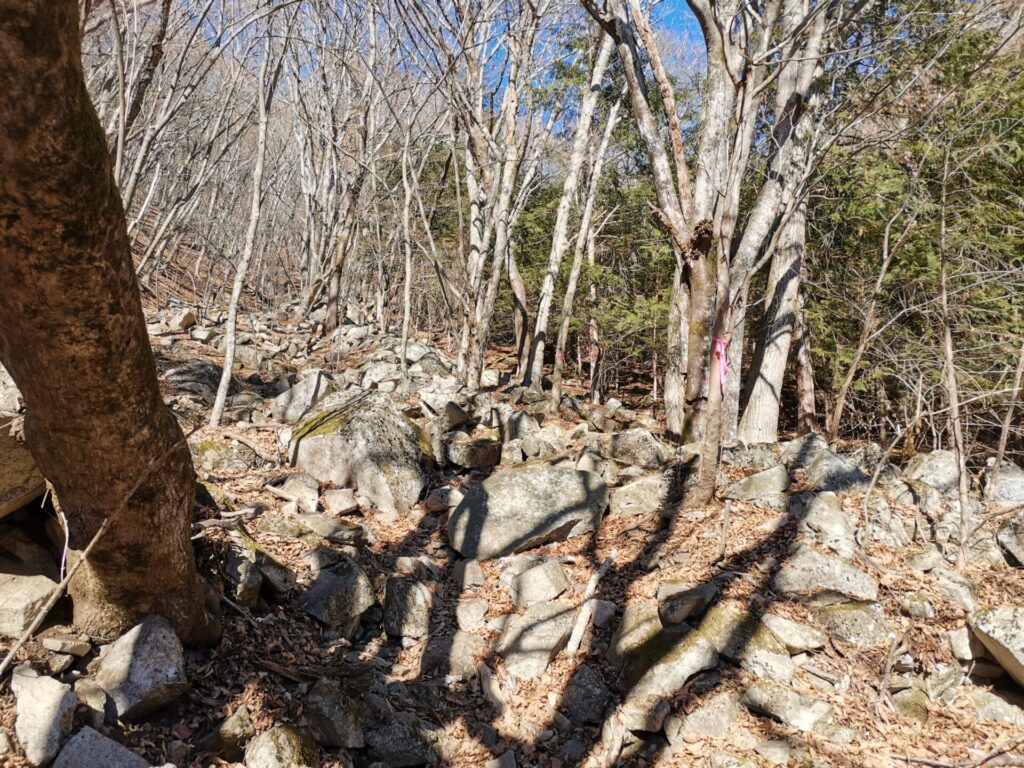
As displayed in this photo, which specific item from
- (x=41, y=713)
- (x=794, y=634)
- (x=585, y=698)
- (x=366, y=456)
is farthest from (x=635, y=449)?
(x=41, y=713)

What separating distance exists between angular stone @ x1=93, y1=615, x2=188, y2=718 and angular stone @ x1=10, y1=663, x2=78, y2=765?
0.73ft

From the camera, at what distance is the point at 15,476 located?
295cm

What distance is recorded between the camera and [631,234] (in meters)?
13.7

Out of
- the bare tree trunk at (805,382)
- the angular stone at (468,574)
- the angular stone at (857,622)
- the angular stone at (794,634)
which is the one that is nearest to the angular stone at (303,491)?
the angular stone at (468,574)

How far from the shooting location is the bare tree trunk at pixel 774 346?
8.32m

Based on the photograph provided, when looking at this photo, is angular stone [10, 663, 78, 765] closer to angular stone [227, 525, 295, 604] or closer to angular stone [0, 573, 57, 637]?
angular stone [0, 573, 57, 637]

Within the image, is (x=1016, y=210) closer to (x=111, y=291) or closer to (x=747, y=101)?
(x=747, y=101)

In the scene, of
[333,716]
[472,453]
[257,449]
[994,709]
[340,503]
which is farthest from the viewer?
[472,453]

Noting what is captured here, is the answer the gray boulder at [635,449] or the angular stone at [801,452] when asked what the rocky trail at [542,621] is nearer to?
the angular stone at [801,452]

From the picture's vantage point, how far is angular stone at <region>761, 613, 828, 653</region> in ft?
12.3

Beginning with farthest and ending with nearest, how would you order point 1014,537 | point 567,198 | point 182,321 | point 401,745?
point 182,321
point 567,198
point 1014,537
point 401,745

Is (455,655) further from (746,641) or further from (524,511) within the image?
(746,641)

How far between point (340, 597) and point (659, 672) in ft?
6.65

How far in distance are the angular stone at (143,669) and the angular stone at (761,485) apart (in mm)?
4098
